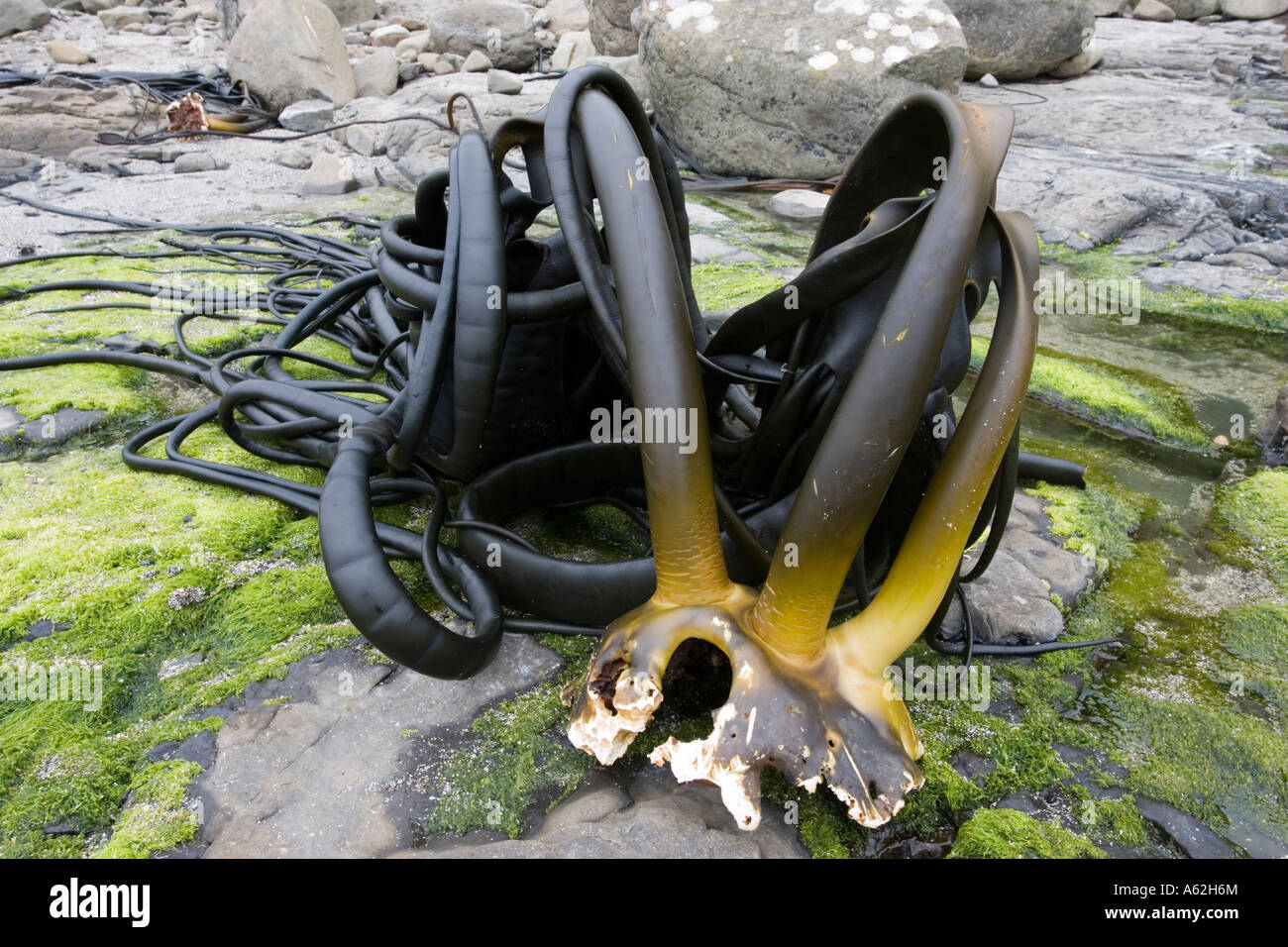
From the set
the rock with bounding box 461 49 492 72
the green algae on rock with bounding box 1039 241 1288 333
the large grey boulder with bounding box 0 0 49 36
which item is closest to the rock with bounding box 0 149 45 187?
the rock with bounding box 461 49 492 72

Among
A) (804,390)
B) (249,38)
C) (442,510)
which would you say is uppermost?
(249,38)

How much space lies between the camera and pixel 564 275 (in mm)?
2062

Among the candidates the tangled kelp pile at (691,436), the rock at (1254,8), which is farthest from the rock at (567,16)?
the tangled kelp pile at (691,436)

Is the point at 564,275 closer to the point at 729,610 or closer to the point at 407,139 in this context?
the point at 729,610

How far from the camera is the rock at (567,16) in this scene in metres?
15.1

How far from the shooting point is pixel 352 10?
16125mm

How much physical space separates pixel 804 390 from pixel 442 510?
34.9 inches

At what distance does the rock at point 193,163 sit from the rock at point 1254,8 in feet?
63.1

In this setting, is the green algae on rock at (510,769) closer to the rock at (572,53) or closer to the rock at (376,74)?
the rock at (376,74)

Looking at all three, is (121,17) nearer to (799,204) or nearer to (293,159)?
(293,159)

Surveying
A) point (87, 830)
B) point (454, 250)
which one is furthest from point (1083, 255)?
point (87, 830)

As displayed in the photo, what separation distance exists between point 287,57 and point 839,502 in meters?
10.2

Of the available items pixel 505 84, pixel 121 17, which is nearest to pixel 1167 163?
pixel 505 84

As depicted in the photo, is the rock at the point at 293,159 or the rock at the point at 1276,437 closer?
the rock at the point at 1276,437
